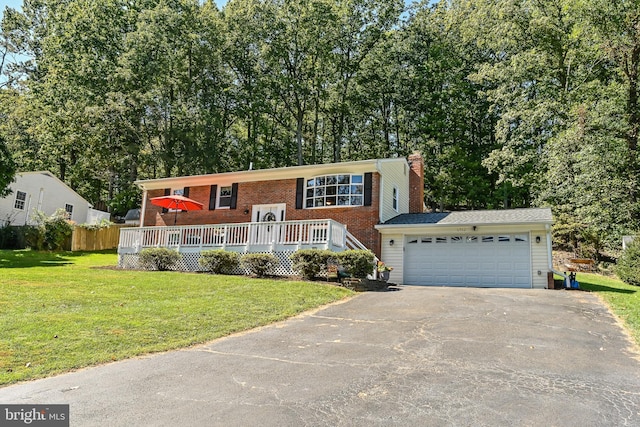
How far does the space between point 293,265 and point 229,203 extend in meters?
7.65

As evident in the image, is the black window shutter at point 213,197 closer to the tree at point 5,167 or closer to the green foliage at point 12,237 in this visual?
the tree at point 5,167

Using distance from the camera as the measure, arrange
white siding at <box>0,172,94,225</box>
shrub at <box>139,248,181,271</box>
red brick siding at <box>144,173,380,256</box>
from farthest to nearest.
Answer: white siding at <box>0,172,94,225</box>, red brick siding at <box>144,173,380,256</box>, shrub at <box>139,248,181,271</box>

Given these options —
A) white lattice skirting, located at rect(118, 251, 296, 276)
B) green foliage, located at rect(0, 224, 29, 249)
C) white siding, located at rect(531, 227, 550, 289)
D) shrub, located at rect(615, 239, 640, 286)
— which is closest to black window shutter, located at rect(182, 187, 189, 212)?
white lattice skirting, located at rect(118, 251, 296, 276)

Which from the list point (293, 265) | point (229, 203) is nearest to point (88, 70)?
point (229, 203)


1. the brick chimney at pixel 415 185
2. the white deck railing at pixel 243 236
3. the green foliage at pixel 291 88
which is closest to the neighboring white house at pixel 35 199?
the green foliage at pixel 291 88

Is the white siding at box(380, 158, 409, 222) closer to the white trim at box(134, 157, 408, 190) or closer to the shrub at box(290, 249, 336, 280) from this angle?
the white trim at box(134, 157, 408, 190)

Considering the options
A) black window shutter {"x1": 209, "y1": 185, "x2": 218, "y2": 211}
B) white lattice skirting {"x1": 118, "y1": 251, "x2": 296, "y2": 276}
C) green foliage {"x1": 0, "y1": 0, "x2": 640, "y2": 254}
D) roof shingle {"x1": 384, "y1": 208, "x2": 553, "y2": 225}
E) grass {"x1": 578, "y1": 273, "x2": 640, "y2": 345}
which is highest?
green foliage {"x1": 0, "y1": 0, "x2": 640, "y2": 254}

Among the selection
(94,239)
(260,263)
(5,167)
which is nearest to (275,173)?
(260,263)

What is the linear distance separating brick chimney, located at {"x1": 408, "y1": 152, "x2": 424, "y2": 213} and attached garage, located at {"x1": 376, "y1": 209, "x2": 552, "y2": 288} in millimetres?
4096

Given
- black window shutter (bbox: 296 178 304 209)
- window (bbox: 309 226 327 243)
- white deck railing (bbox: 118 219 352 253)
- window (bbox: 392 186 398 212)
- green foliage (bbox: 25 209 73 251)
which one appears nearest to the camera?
window (bbox: 309 226 327 243)

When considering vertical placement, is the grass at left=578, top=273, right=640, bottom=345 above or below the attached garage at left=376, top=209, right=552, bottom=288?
below

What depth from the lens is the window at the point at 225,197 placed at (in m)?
20.0

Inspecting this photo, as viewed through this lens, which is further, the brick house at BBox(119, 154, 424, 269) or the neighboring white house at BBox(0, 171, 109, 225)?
the neighboring white house at BBox(0, 171, 109, 225)

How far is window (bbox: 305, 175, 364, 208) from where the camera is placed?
1730cm
